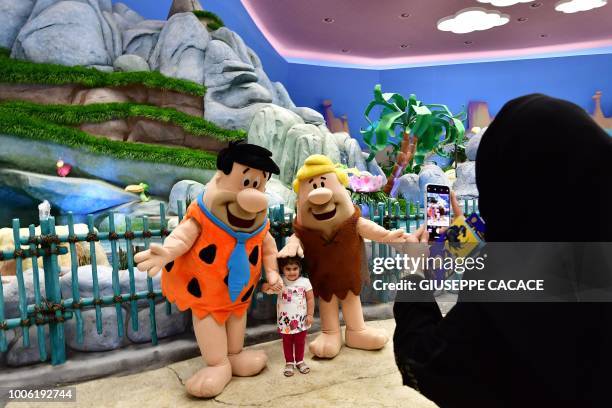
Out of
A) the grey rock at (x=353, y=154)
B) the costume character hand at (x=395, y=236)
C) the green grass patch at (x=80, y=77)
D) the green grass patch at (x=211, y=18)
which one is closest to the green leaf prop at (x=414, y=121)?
the grey rock at (x=353, y=154)

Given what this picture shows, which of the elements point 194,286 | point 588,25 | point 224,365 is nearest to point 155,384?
point 224,365

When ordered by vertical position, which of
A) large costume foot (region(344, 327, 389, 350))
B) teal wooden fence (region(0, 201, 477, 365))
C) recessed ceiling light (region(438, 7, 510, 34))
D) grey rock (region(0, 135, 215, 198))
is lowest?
large costume foot (region(344, 327, 389, 350))

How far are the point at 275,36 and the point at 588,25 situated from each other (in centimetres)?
800

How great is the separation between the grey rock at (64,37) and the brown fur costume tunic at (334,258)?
277 inches

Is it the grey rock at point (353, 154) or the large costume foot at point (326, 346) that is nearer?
the large costume foot at point (326, 346)

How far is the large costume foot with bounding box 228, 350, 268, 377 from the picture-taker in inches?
106

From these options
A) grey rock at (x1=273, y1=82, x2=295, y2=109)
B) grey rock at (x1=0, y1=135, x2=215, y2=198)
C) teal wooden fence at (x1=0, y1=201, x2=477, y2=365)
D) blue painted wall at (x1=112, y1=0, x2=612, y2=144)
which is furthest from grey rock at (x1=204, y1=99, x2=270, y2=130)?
teal wooden fence at (x1=0, y1=201, x2=477, y2=365)

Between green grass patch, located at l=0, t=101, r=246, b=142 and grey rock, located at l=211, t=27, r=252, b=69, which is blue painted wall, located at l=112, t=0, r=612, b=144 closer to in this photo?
grey rock, located at l=211, t=27, r=252, b=69

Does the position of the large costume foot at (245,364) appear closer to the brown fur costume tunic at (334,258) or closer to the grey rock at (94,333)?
the brown fur costume tunic at (334,258)

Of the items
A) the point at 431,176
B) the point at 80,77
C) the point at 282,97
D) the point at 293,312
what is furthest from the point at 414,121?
the point at 80,77

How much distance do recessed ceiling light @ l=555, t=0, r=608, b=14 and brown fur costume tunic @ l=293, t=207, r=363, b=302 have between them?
9.73 meters

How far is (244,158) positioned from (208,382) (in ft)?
4.16

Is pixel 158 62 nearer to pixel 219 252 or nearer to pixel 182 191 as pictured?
pixel 182 191

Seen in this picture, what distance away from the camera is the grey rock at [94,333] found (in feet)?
9.09
